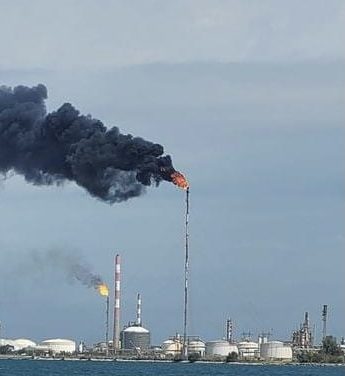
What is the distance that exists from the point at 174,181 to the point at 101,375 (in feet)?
209

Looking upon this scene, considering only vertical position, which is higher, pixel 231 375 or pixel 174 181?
pixel 174 181

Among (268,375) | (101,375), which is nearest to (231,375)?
(268,375)

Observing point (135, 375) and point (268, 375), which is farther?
point (268, 375)

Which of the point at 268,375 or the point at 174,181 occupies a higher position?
the point at 174,181

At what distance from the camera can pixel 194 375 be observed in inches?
7500

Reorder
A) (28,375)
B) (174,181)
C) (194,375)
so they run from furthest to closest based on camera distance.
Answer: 1. (194,375)
2. (28,375)
3. (174,181)

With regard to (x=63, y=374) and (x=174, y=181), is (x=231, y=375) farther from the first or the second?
(x=174, y=181)

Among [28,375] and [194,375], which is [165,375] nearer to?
[194,375]

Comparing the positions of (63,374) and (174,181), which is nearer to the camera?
(174,181)

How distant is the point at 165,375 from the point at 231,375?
46.8 feet

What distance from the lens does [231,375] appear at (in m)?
195

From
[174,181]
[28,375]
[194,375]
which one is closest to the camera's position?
[174,181]

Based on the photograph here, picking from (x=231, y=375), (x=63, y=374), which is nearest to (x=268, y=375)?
(x=231, y=375)

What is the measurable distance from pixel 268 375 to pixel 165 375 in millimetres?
21045
